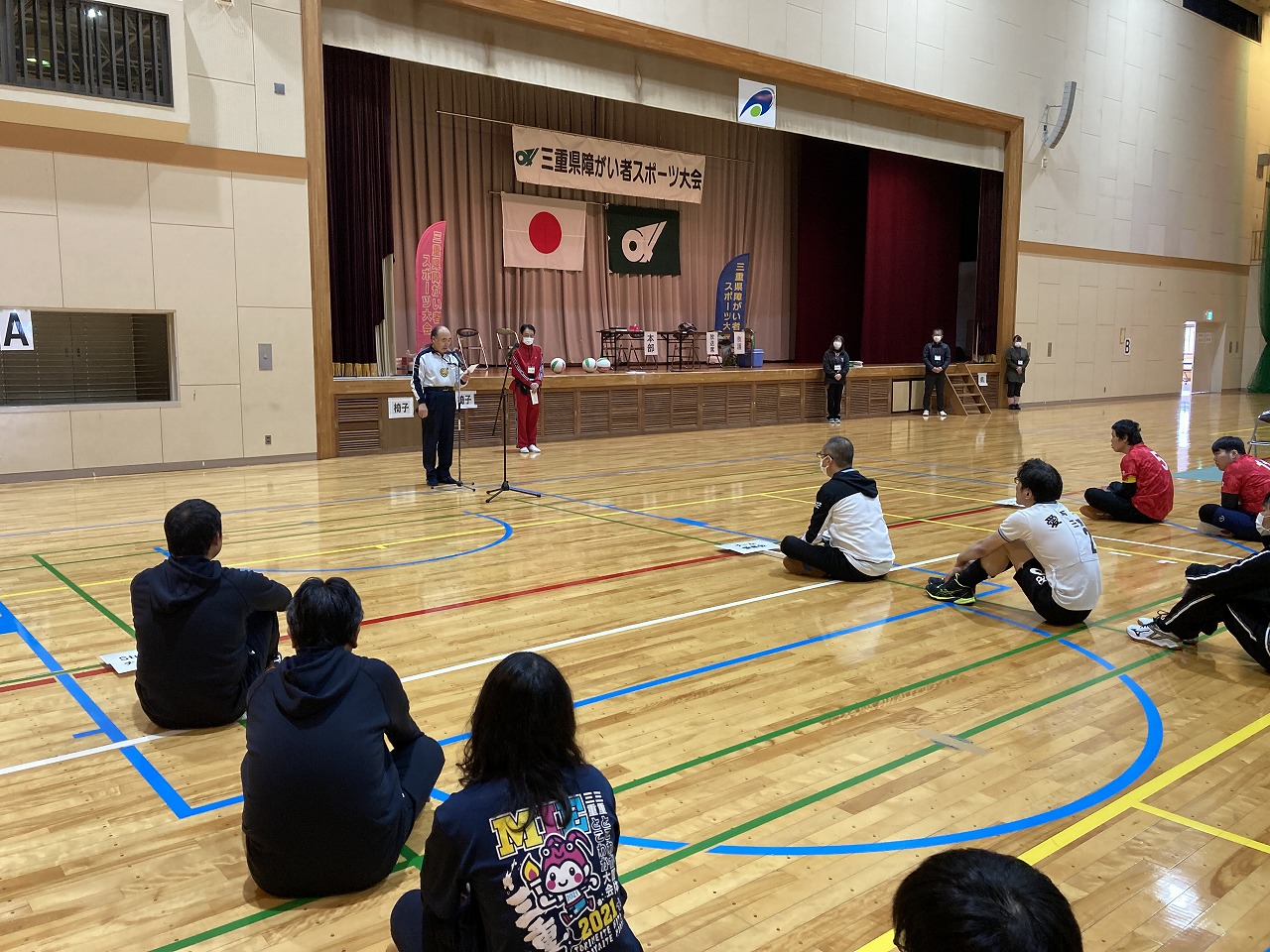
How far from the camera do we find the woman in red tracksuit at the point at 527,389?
1248cm

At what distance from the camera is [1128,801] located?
10.6 ft

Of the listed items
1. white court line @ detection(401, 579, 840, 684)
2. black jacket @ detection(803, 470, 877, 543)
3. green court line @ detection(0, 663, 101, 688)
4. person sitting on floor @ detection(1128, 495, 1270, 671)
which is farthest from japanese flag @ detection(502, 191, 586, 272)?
person sitting on floor @ detection(1128, 495, 1270, 671)

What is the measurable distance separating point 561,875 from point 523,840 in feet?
0.32

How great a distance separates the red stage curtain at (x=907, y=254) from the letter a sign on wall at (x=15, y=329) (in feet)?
51.2

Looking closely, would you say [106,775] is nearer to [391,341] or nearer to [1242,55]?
[391,341]

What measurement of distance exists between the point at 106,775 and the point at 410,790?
133 cm

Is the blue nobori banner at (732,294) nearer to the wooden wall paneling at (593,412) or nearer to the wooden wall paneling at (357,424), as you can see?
the wooden wall paneling at (593,412)

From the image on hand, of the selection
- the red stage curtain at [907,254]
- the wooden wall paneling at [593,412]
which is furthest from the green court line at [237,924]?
the red stage curtain at [907,254]

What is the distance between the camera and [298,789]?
2.53 metres

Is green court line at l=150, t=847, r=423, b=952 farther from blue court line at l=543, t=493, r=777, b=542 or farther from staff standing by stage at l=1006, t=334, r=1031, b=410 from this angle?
staff standing by stage at l=1006, t=334, r=1031, b=410

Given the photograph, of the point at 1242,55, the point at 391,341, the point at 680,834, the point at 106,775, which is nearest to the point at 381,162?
the point at 391,341

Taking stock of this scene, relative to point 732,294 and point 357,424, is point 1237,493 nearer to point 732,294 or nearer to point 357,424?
point 357,424

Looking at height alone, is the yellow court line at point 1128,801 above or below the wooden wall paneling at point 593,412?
below

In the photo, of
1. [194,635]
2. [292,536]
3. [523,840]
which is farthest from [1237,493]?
→ [523,840]
